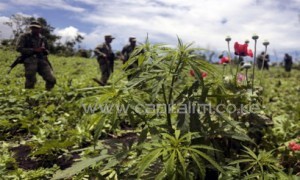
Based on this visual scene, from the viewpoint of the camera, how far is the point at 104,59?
955 cm

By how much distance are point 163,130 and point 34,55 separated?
18.9 ft

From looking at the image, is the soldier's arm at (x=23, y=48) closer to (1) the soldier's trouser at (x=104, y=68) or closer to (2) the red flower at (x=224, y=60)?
(1) the soldier's trouser at (x=104, y=68)

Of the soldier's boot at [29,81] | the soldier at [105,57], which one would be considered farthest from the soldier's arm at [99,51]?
the soldier's boot at [29,81]

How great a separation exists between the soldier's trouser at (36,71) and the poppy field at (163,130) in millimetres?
1813

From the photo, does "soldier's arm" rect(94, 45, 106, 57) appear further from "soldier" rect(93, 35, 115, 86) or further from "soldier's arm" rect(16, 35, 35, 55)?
"soldier's arm" rect(16, 35, 35, 55)

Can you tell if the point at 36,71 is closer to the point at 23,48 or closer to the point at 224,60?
the point at 23,48

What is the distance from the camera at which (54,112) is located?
5.13 metres

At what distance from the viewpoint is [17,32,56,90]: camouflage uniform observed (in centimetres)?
729

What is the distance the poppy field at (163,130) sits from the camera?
2025mm

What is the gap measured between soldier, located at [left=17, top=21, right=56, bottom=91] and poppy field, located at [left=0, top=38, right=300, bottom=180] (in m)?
1.83

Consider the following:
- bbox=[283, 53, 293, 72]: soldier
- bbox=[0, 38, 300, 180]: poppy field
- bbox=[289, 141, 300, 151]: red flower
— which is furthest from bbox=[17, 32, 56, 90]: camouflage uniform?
bbox=[283, 53, 293, 72]: soldier

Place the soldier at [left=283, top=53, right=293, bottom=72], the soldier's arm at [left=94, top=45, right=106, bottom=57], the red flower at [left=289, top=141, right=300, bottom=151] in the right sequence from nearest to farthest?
the red flower at [left=289, top=141, right=300, bottom=151] < the soldier's arm at [left=94, top=45, right=106, bottom=57] < the soldier at [left=283, top=53, right=293, bottom=72]

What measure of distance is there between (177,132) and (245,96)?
144 centimetres

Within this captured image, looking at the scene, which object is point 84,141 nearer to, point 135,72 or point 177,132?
point 135,72
